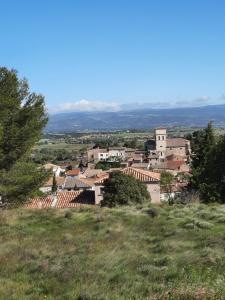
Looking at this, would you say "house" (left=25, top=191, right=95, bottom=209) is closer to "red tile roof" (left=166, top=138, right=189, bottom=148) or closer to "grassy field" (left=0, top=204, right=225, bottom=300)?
"grassy field" (left=0, top=204, right=225, bottom=300)

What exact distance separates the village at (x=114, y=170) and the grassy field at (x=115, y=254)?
7831 mm

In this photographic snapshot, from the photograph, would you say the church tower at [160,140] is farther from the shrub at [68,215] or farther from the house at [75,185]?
the shrub at [68,215]

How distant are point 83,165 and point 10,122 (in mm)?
93829

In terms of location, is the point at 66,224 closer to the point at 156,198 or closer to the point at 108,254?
the point at 108,254

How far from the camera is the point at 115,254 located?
40.0 ft

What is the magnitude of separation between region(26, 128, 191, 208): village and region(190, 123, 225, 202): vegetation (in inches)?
93.8

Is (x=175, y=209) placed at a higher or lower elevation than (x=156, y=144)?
higher

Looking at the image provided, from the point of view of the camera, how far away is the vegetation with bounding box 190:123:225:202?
129 ft

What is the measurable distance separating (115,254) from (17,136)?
11906 millimetres

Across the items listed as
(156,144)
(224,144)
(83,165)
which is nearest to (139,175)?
(224,144)

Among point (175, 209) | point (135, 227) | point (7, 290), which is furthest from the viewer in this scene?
point (175, 209)

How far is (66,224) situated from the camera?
Result: 720 inches

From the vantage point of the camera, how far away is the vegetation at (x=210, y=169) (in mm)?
39219

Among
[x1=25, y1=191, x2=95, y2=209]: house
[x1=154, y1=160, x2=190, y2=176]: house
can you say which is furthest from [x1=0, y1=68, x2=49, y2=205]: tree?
[x1=154, y1=160, x2=190, y2=176]: house
